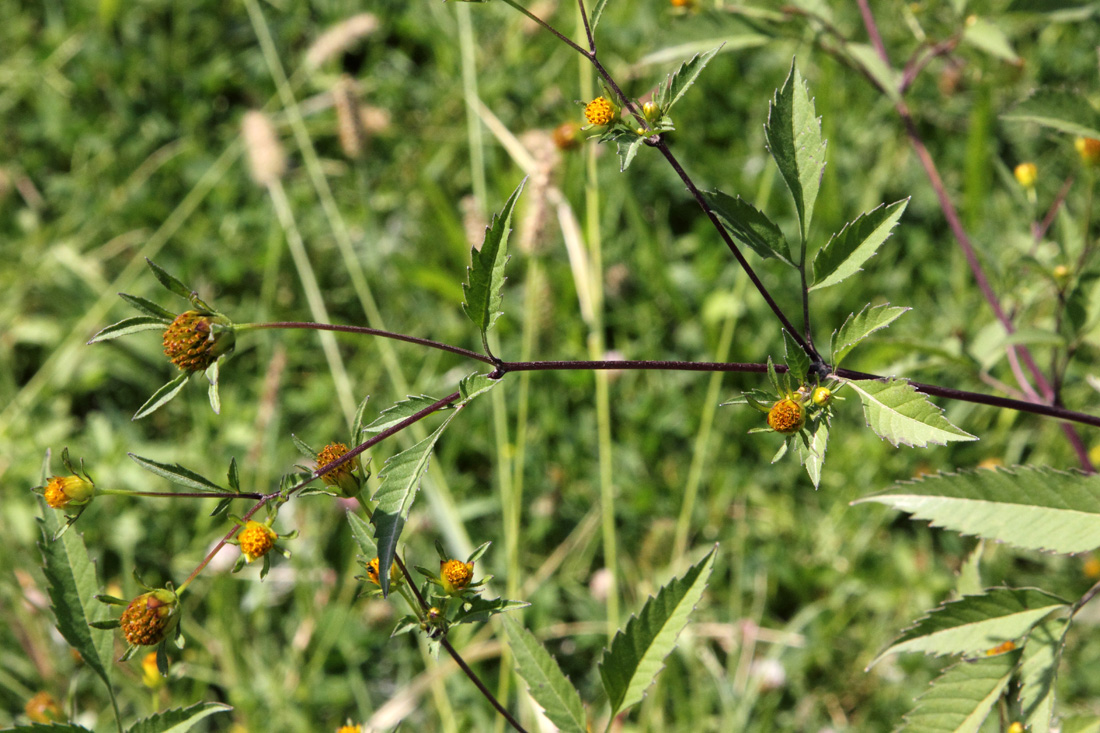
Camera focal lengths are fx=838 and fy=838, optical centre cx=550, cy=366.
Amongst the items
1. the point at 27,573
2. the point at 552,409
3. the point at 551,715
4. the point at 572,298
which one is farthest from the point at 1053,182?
the point at 27,573

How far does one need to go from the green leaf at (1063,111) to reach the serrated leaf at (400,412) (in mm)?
1165

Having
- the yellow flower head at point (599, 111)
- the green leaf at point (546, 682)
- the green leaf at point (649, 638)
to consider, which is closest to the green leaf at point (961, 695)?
the green leaf at point (649, 638)

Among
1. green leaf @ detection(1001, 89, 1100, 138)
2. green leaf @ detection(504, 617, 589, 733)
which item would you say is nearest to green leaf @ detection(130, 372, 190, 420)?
green leaf @ detection(504, 617, 589, 733)

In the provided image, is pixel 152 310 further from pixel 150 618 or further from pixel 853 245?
pixel 853 245

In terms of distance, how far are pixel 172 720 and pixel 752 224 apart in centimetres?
103

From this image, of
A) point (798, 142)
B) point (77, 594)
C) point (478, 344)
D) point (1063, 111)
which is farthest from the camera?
point (478, 344)

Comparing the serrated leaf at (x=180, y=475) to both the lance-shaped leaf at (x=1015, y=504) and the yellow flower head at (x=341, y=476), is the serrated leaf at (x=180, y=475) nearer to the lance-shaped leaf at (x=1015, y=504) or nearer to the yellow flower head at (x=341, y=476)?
the yellow flower head at (x=341, y=476)

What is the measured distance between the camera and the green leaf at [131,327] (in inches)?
37.1

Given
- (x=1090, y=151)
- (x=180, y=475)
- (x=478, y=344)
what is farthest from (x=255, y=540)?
(x=478, y=344)

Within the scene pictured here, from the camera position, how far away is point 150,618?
39.2 inches

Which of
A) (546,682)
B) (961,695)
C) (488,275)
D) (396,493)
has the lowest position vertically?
(961,695)

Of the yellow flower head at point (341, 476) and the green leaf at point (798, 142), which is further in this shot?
the green leaf at point (798, 142)

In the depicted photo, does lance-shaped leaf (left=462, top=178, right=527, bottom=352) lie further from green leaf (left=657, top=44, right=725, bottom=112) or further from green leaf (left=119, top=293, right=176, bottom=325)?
green leaf (left=119, top=293, right=176, bottom=325)

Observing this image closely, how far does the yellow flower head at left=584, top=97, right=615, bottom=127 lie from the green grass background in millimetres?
917
